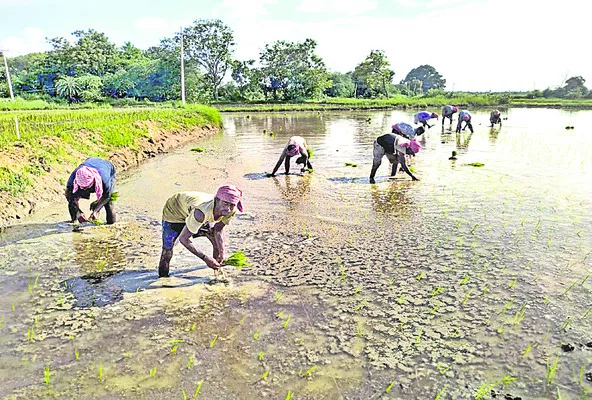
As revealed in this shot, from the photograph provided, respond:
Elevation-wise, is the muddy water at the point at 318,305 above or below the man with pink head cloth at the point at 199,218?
below

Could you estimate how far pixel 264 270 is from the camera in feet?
18.2

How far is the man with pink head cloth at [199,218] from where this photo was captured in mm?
4293

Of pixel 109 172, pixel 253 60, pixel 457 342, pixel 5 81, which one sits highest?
pixel 253 60

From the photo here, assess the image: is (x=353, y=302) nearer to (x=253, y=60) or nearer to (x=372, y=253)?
(x=372, y=253)

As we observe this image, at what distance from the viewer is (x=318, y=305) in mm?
4691

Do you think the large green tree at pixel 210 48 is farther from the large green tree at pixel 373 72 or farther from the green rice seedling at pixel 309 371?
the green rice seedling at pixel 309 371

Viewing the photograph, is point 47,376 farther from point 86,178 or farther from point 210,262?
point 86,178

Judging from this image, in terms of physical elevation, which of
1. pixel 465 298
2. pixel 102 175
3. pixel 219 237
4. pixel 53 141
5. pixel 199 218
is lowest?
pixel 465 298

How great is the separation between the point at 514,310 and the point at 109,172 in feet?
18.9

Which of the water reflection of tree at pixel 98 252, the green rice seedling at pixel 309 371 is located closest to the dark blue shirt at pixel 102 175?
the water reflection of tree at pixel 98 252

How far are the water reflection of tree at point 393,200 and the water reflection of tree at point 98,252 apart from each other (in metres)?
4.65

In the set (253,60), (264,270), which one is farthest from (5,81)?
(264,270)

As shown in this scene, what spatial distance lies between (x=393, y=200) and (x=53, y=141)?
27.1 ft

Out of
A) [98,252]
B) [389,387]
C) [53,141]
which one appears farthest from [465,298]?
[53,141]
